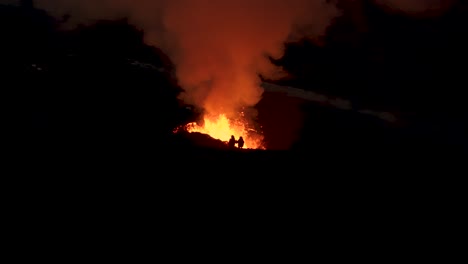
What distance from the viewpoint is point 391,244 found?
4.92 metres

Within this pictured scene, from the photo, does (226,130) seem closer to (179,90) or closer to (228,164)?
(179,90)

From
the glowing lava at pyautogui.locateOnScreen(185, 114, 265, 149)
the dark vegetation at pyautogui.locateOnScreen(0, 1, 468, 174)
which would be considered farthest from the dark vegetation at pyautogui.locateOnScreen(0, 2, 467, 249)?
the glowing lava at pyautogui.locateOnScreen(185, 114, 265, 149)

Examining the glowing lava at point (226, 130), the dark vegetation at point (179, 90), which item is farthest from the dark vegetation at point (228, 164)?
the glowing lava at point (226, 130)

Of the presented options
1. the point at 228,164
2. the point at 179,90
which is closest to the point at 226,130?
the point at 179,90

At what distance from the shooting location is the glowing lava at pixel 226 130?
7.04 m

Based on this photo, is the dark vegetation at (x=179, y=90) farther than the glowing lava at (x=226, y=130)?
No

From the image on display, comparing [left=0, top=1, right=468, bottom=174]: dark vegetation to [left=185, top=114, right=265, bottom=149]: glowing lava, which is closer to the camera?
[left=0, top=1, right=468, bottom=174]: dark vegetation

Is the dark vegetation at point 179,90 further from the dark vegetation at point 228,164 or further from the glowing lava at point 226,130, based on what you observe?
the glowing lava at point 226,130

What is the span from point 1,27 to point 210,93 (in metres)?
5.30

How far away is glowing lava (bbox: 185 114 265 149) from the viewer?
7.04 metres

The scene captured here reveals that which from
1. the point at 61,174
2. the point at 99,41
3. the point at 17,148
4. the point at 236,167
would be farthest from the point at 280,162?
the point at 99,41

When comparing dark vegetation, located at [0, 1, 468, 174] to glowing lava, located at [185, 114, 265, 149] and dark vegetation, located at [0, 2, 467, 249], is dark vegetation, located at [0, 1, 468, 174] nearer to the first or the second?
dark vegetation, located at [0, 2, 467, 249]

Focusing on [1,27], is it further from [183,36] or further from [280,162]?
[280,162]

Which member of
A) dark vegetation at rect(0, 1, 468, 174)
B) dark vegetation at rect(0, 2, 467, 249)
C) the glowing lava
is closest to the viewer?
dark vegetation at rect(0, 2, 467, 249)
